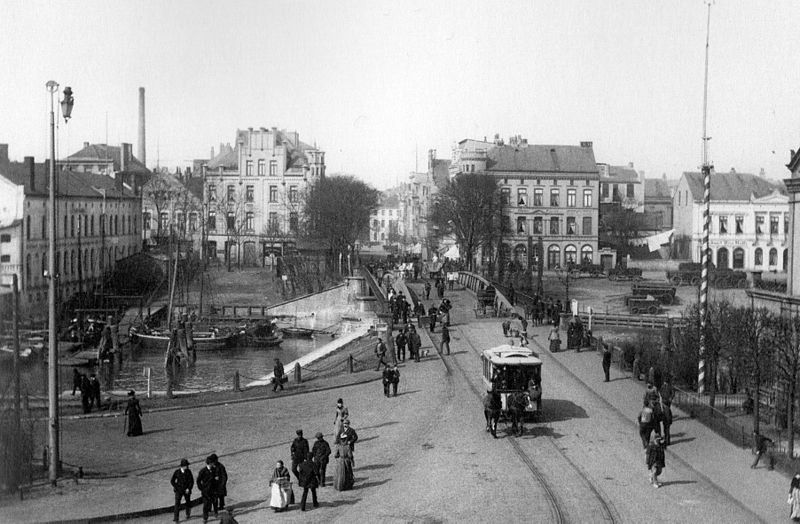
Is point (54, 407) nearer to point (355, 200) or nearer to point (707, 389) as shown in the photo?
point (707, 389)

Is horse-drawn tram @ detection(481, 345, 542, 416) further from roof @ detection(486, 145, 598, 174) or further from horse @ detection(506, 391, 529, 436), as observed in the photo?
roof @ detection(486, 145, 598, 174)

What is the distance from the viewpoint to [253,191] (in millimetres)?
101188

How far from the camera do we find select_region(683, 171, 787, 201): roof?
285 ft

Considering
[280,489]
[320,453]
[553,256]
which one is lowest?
[280,489]

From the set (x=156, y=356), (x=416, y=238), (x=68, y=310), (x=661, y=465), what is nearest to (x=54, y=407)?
(x=661, y=465)

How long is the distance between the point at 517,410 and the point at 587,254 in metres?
70.2

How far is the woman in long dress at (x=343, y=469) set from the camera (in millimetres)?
19328

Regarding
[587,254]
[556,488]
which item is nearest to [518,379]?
[556,488]

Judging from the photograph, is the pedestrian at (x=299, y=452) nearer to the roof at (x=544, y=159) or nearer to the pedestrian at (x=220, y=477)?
the pedestrian at (x=220, y=477)

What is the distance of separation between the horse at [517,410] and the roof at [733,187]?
223 ft

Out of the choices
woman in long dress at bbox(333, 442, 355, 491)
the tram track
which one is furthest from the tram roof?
woman in long dress at bbox(333, 442, 355, 491)

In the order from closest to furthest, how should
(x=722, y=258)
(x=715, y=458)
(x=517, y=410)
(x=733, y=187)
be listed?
(x=715, y=458) < (x=517, y=410) < (x=722, y=258) < (x=733, y=187)

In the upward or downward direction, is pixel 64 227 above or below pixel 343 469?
above

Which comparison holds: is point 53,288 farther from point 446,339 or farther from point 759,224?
point 759,224
